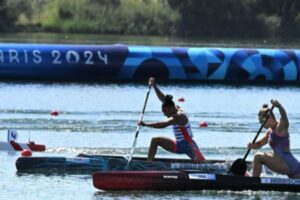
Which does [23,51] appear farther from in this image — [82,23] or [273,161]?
[82,23]

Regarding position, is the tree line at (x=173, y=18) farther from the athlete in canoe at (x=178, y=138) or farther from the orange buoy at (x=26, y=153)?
the athlete in canoe at (x=178, y=138)

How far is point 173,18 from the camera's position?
9125cm

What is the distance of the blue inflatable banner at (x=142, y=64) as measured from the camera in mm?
45812

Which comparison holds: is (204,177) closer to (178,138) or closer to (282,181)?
(282,181)

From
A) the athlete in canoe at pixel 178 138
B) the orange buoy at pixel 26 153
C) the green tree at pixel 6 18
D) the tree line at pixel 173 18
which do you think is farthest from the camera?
the tree line at pixel 173 18

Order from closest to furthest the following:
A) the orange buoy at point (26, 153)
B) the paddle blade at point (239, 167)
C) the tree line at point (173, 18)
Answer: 1. the paddle blade at point (239, 167)
2. the orange buoy at point (26, 153)
3. the tree line at point (173, 18)

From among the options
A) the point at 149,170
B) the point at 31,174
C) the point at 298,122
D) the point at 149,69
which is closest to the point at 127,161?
the point at 149,170

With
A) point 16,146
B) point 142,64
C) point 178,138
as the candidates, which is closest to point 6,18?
point 142,64

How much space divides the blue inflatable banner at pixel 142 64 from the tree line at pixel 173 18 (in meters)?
42.9

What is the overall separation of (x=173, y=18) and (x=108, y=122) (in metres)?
58.8

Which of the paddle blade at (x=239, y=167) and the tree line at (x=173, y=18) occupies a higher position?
the paddle blade at (x=239, y=167)

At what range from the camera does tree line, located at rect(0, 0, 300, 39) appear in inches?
3561

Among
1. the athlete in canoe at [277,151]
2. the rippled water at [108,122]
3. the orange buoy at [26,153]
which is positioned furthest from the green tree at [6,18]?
the athlete in canoe at [277,151]

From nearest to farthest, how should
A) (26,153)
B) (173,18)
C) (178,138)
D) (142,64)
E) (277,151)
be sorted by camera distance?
(277,151), (178,138), (26,153), (142,64), (173,18)
